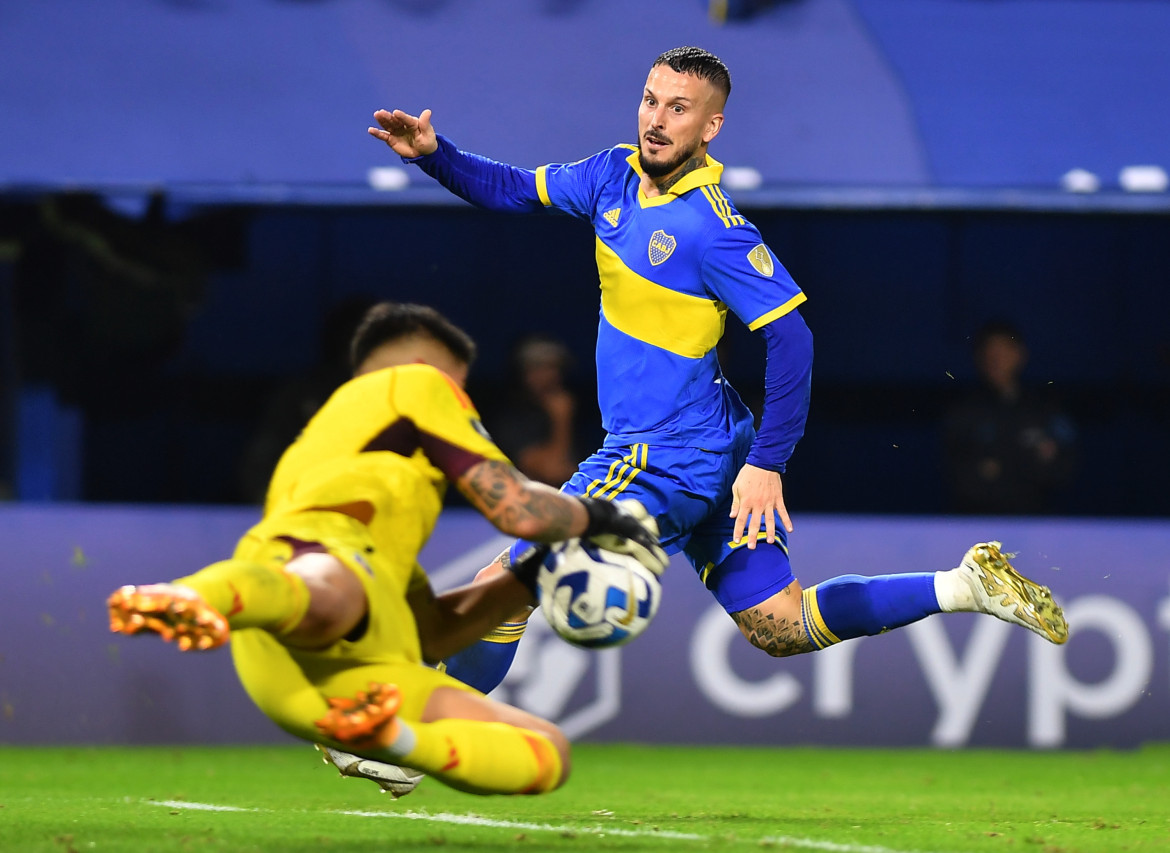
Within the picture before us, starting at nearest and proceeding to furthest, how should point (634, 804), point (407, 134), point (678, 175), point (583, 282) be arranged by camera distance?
point (678, 175) < point (407, 134) < point (634, 804) < point (583, 282)

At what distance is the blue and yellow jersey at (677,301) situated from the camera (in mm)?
5090

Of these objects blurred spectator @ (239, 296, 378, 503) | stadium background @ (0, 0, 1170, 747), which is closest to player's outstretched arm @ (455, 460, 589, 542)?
stadium background @ (0, 0, 1170, 747)

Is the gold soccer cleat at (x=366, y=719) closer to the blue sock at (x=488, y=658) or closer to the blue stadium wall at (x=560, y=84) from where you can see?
the blue sock at (x=488, y=658)

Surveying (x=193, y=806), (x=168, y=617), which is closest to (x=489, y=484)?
(x=168, y=617)

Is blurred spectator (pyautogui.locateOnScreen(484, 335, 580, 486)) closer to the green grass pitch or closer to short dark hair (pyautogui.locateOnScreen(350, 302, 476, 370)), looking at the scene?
the green grass pitch

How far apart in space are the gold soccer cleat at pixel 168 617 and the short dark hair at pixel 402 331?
1086 mm

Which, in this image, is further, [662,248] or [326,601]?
[662,248]

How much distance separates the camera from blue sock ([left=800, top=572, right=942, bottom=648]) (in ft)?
17.1

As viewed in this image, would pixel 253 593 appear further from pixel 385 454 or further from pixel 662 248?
pixel 662 248

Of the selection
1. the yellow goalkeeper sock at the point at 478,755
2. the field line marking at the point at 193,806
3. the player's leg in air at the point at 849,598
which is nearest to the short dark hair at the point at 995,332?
the player's leg in air at the point at 849,598

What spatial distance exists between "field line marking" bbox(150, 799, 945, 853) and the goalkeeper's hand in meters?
0.81

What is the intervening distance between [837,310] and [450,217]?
2086 millimetres

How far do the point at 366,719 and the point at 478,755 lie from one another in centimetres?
35

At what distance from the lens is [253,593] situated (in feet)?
12.2
